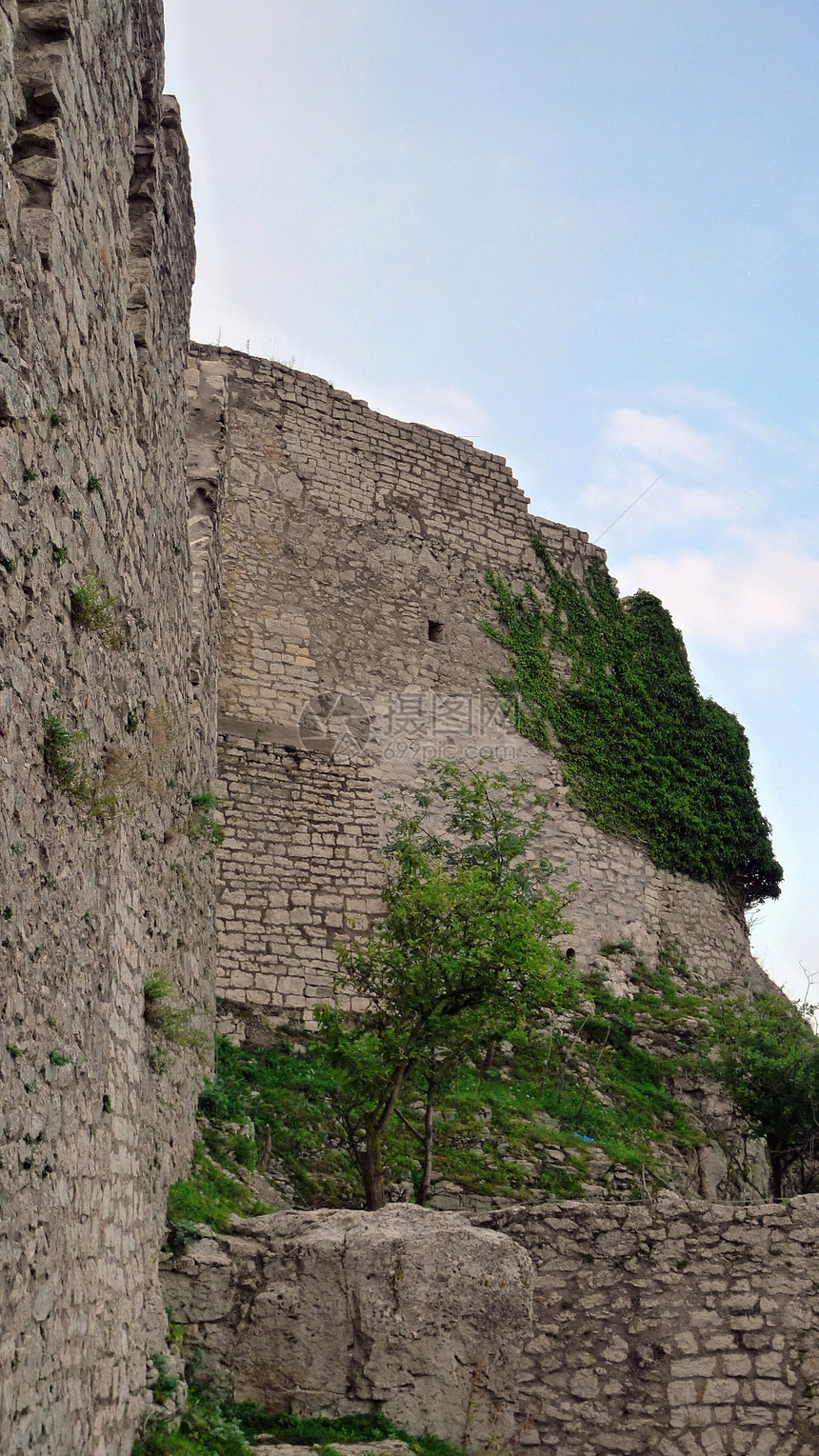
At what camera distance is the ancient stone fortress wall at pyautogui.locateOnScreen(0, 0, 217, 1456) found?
387 centimetres

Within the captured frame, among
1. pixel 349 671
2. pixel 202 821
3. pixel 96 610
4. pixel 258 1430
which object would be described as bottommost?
pixel 258 1430

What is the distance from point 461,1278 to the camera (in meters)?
7.31

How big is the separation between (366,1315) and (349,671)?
9.87 metres

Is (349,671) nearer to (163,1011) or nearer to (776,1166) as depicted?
(776,1166)

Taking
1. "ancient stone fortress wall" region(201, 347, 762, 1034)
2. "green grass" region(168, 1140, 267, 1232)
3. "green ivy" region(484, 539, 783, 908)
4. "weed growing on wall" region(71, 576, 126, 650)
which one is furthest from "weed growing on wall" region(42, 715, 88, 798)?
"green ivy" region(484, 539, 783, 908)

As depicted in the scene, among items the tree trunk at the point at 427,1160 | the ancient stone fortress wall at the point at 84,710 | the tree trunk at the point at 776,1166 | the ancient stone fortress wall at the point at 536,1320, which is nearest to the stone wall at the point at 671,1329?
the ancient stone fortress wall at the point at 536,1320

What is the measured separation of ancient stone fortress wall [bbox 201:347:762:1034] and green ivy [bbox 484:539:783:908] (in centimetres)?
38

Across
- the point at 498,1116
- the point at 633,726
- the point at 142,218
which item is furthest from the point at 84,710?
the point at 633,726

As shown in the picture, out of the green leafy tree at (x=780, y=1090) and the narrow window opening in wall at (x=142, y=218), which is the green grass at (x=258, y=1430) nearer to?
the narrow window opening in wall at (x=142, y=218)

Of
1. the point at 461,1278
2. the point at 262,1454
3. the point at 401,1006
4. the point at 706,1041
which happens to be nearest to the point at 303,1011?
the point at 401,1006

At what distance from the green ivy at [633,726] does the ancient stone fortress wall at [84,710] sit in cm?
1122

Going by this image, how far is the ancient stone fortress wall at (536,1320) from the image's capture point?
694cm

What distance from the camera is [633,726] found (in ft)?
62.3

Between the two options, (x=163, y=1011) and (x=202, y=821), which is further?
(x=202, y=821)
